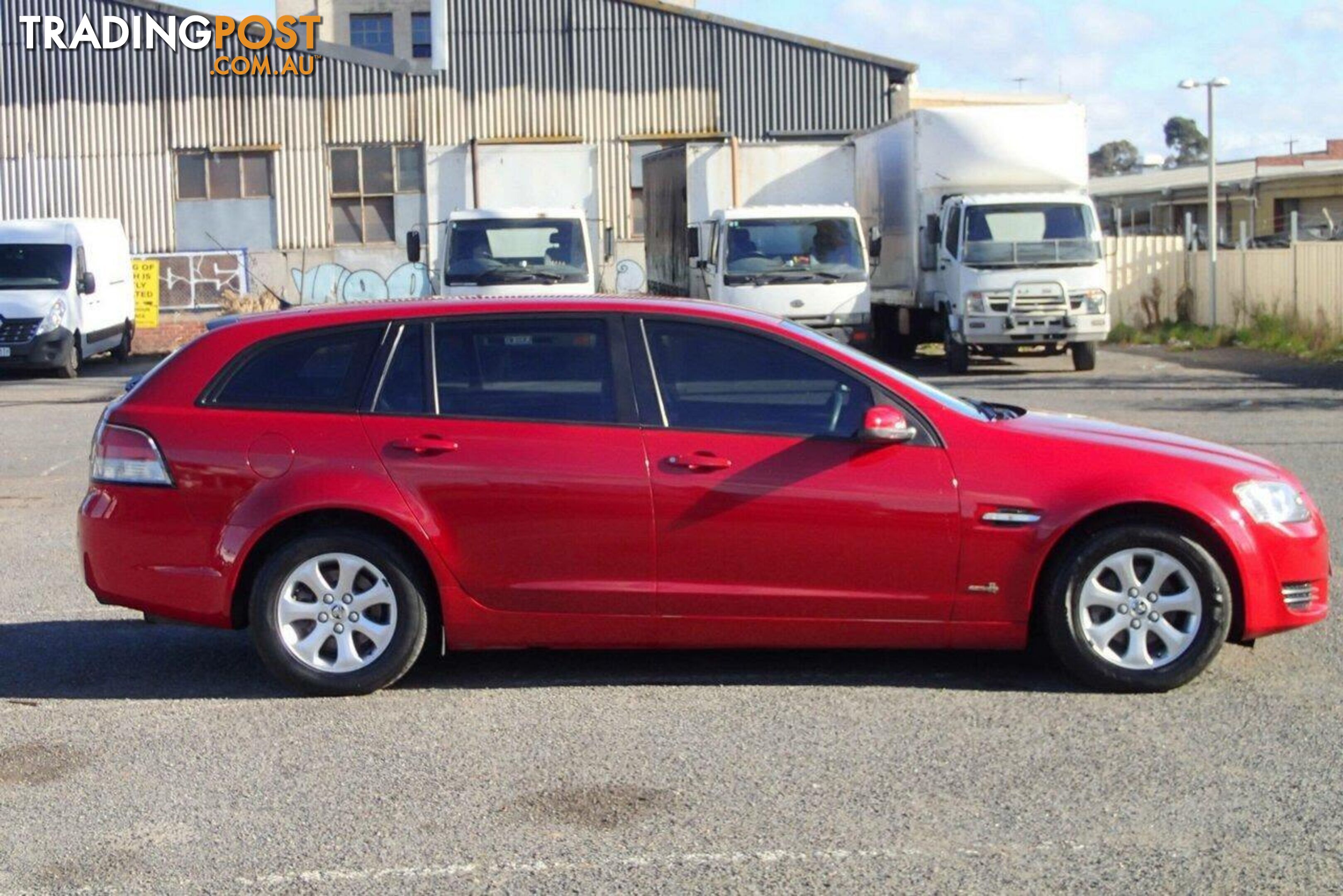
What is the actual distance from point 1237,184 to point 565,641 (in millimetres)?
52531

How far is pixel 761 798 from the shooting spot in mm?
5445

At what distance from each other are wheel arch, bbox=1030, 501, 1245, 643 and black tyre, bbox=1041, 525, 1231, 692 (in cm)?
3

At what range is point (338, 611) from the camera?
6727mm

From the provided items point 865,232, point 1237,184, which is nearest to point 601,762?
point 865,232

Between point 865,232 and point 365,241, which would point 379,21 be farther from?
point 865,232

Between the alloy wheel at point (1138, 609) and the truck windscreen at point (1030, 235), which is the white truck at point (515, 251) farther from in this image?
the alloy wheel at point (1138, 609)

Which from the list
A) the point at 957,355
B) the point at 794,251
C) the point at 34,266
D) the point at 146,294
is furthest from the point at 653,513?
the point at 146,294

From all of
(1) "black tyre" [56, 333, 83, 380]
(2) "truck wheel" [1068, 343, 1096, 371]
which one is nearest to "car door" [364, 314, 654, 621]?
(2) "truck wheel" [1068, 343, 1096, 371]

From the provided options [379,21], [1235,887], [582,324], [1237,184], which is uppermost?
[379,21]

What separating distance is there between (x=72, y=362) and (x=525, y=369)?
20957 mm

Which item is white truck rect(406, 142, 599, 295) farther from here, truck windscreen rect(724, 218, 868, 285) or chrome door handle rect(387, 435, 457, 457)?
chrome door handle rect(387, 435, 457, 457)

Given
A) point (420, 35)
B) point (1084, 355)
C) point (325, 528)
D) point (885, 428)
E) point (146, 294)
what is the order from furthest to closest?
point (420, 35) → point (146, 294) → point (1084, 355) → point (325, 528) → point (885, 428)

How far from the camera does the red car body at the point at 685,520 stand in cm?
661

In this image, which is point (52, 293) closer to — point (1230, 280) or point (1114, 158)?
point (1230, 280)
